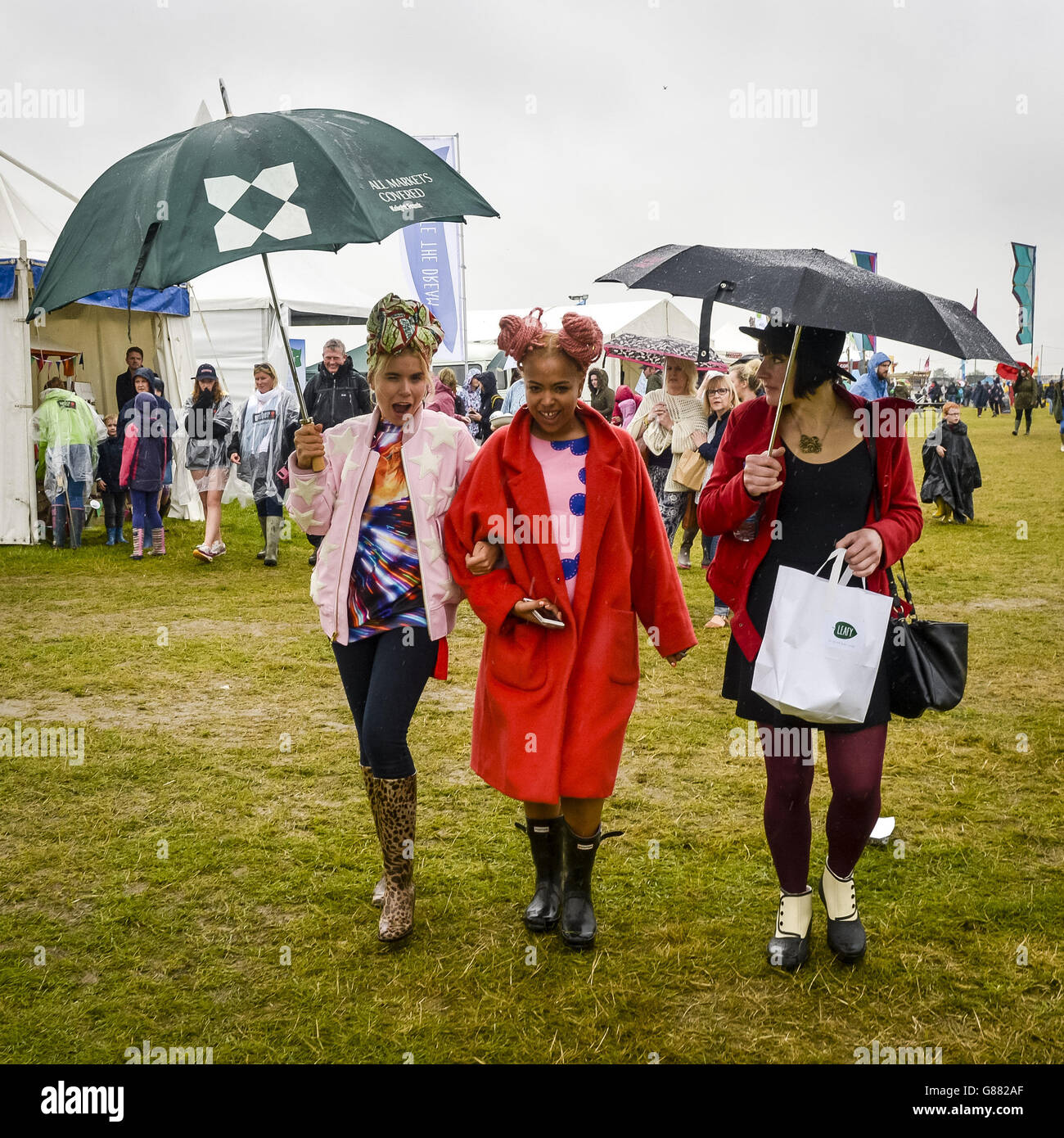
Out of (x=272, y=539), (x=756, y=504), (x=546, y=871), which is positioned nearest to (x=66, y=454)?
(x=272, y=539)

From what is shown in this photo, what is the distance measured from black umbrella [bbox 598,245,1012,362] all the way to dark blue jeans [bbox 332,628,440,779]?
4.23 feet

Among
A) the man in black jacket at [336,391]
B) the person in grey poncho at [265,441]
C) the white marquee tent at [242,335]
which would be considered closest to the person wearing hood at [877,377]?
the man in black jacket at [336,391]

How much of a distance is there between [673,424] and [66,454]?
23.4 feet

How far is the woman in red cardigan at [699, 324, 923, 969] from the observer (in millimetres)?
2973

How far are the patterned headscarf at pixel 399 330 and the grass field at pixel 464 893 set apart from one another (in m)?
1.90

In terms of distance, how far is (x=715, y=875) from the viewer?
12.8 ft

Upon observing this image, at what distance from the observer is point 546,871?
3555mm

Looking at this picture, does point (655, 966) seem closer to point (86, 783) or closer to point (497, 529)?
point (497, 529)

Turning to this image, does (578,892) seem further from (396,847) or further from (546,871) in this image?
(396,847)

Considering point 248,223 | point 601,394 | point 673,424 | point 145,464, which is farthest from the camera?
point 601,394

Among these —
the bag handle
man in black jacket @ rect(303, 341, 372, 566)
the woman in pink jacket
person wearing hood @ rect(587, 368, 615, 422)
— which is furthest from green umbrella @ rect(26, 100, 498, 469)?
person wearing hood @ rect(587, 368, 615, 422)

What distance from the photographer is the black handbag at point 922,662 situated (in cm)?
298

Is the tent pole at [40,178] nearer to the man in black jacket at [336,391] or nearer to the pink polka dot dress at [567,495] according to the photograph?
the man in black jacket at [336,391]
